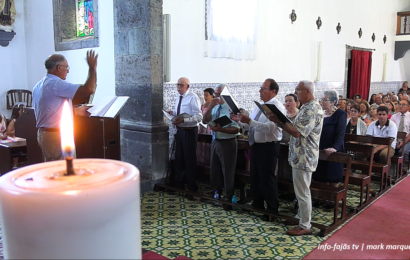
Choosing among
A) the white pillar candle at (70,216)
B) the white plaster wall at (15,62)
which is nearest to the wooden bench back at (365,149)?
the white pillar candle at (70,216)

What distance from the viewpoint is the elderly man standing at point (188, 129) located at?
187 inches

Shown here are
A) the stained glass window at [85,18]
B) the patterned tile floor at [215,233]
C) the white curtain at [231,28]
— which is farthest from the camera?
the stained glass window at [85,18]

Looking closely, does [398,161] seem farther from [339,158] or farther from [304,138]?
[304,138]

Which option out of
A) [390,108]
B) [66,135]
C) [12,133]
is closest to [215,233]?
[66,135]

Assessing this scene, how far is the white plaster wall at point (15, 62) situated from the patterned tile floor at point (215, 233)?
5102 millimetres

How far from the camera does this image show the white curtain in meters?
6.11

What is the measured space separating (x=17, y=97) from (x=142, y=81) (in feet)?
14.0

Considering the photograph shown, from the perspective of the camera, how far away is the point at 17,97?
7.82 meters

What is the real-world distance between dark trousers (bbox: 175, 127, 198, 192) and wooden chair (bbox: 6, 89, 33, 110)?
4.51m

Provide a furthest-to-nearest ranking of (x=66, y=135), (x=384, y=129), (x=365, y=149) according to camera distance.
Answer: (x=384, y=129)
(x=365, y=149)
(x=66, y=135)

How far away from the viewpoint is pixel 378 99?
33.9 ft

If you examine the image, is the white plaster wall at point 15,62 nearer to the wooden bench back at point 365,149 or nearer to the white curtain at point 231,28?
the white curtain at point 231,28

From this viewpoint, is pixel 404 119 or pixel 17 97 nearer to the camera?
pixel 404 119

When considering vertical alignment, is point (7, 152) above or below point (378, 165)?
above
